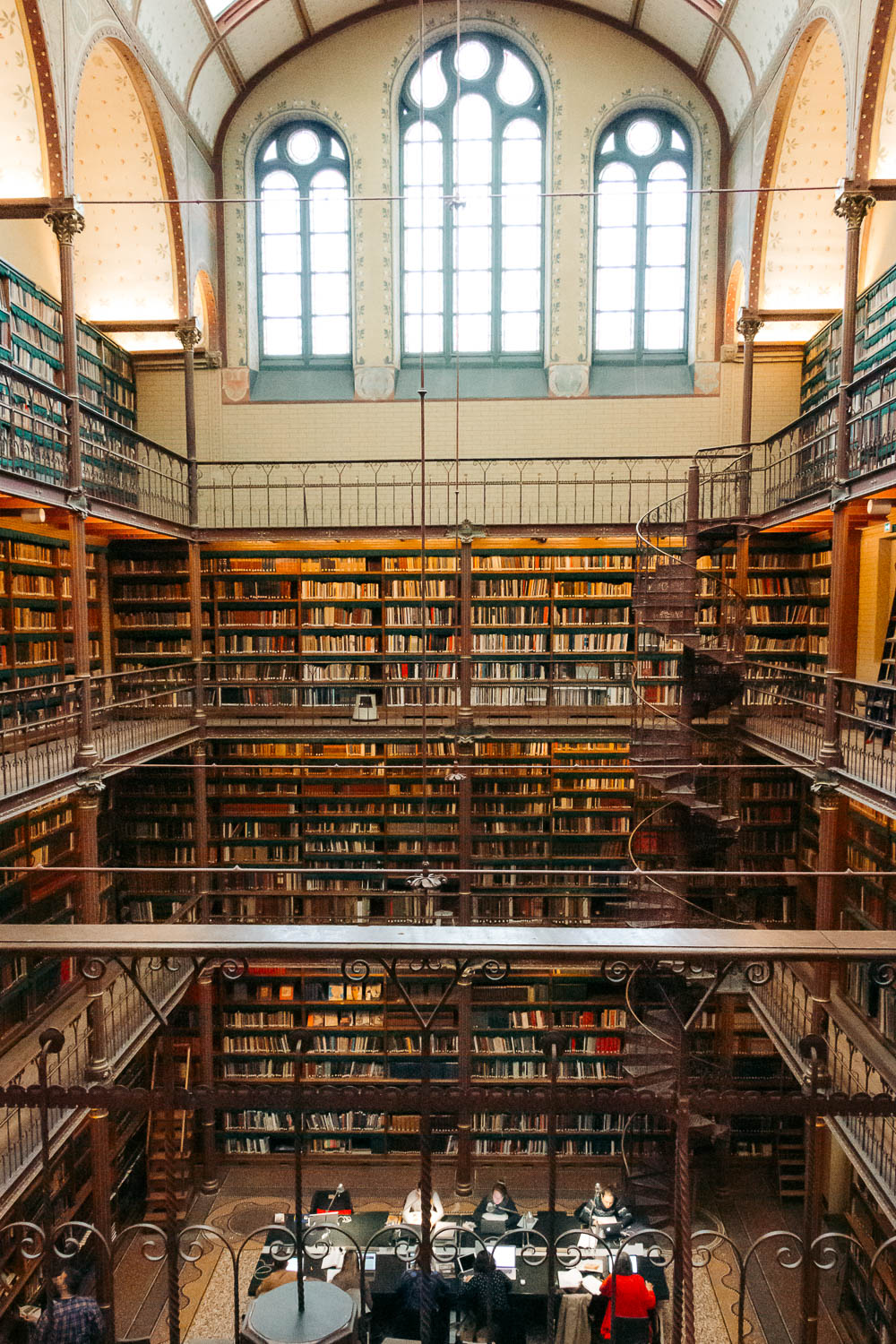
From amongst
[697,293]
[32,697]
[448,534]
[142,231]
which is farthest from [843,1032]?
[142,231]

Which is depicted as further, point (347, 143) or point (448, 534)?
point (347, 143)

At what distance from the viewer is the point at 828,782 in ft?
19.3

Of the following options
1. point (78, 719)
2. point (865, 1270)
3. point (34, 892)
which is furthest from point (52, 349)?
point (865, 1270)

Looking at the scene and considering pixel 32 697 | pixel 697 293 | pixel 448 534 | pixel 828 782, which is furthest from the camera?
pixel 697 293

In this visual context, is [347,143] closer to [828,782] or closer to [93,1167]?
[828,782]

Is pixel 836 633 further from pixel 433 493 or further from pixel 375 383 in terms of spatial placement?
pixel 375 383

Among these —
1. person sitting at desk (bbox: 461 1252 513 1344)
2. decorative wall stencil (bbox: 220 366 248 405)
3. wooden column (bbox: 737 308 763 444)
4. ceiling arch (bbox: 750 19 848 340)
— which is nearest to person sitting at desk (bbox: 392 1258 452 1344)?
person sitting at desk (bbox: 461 1252 513 1344)

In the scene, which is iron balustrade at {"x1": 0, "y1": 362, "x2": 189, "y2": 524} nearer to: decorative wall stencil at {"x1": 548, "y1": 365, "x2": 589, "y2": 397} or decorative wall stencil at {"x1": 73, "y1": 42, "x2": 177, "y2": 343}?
decorative wall stencil at {"x1": 73, "y1": 42, "x2": 177, "y2": 343}

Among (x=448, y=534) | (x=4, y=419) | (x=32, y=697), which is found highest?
(x=4, y=419)

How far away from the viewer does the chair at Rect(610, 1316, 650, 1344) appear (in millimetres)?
5051

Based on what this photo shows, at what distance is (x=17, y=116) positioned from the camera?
6.02m

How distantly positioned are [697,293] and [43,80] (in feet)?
20.2

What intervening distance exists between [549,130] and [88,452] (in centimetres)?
565

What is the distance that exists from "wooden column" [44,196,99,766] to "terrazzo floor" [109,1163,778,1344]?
3.15m
